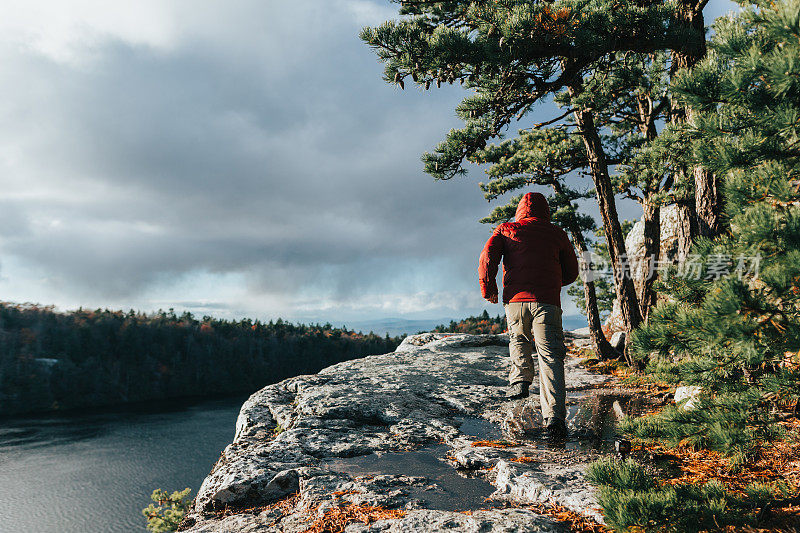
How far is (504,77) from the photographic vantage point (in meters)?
5.33

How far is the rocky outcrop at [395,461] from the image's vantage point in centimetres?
248

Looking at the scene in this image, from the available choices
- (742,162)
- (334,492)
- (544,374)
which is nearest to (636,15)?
(742,162)

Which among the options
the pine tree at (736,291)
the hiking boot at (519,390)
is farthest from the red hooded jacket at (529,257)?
the pine tree at (736,291)

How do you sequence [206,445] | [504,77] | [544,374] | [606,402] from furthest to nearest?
[206,445] < [606,402] < [504,77] < [544,374]

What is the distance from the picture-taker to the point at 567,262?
16.3 feet

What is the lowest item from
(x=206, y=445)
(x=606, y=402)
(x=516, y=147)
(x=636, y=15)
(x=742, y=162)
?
(x=206, y=445)

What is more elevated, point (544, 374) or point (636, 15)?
point (636, 15)

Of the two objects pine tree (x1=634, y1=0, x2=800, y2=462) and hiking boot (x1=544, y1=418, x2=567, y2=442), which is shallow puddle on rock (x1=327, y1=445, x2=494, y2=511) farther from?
pine tree (x1=634, y1=0, x2=800, y2=462)

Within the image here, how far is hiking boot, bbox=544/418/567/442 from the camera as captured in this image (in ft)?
13.2

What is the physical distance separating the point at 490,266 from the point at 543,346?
1.05 m

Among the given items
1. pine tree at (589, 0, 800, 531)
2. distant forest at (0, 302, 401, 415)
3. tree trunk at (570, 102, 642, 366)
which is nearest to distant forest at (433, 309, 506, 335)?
tree trunk at (570, 102, 642, 366)

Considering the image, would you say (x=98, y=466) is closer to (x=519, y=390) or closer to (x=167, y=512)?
(x=167, y=512)

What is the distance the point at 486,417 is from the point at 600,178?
622 cm

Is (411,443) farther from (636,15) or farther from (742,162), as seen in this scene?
(636,15)
